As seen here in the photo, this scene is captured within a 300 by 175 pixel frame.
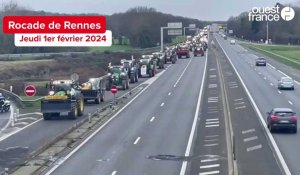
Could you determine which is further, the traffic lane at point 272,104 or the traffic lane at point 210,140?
the traffic lane at point 272,104

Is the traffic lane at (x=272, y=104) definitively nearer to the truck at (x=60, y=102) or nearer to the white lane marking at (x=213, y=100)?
the white lane marking at (x=213, y=100)

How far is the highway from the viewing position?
3219cm

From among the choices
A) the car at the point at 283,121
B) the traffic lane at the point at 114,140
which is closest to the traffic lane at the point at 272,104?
the car at the point at 283,121

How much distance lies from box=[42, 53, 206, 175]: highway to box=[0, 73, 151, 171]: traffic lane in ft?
7.73

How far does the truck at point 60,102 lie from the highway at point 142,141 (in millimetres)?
3053

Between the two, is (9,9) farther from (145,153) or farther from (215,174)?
(215,174)

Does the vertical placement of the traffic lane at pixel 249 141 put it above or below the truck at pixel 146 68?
below

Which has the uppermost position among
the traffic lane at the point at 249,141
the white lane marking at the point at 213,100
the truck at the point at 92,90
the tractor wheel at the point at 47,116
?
the truck at the point at 92,90

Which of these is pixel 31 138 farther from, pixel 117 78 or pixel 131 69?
pixel 131 69

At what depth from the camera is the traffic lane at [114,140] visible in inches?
1268

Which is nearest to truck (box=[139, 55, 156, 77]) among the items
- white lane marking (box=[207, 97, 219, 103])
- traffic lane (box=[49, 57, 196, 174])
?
traffic lane (box=[49, 57, 196, 174])

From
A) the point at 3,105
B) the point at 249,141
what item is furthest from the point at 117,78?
the point at 249,141

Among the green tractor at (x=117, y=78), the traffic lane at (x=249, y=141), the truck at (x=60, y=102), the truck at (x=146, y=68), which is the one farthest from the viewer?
the truck at (x=146, y=68)

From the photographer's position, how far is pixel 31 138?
137 ft
